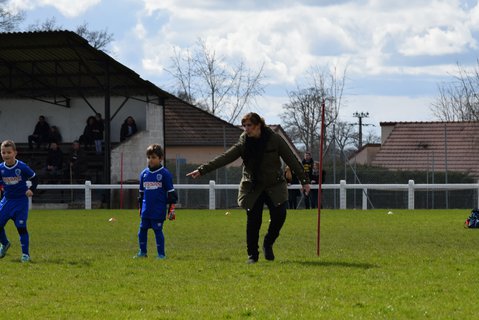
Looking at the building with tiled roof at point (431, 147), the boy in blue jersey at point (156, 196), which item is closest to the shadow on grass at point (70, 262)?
the boy in blue jersey at point (156, 196)

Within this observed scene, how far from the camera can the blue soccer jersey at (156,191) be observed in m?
14.2

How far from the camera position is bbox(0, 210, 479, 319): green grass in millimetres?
9031

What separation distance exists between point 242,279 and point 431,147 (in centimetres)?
3915

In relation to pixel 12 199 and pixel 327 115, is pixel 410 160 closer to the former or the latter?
pixel 327 115

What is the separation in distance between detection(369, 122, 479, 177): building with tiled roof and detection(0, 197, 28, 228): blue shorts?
101 feet

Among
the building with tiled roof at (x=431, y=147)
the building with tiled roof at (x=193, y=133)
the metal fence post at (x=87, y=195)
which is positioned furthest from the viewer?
the building with tiled roof at (x=193, y=133)

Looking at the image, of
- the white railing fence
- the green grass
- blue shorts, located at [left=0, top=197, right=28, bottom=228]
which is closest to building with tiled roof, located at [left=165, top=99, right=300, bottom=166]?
the white railing fence

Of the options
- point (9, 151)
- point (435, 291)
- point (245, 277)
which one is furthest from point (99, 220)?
point (435, 291)

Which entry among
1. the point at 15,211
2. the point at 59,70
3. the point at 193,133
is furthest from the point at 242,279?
the point at 193,133

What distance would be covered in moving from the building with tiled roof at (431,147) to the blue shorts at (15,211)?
3078 centimetres

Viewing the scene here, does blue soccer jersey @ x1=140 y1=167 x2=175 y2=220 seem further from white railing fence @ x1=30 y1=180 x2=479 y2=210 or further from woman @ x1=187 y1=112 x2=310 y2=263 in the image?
white railing fence @ x1=30 y1=180 x2=479 y2=210

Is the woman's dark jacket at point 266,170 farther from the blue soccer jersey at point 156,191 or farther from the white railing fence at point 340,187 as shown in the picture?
the white railing fence at point 340,187

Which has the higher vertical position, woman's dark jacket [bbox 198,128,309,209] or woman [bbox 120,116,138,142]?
woman [bbox 120,116,138,142]

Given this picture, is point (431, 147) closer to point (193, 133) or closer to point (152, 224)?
point (193, 133)
